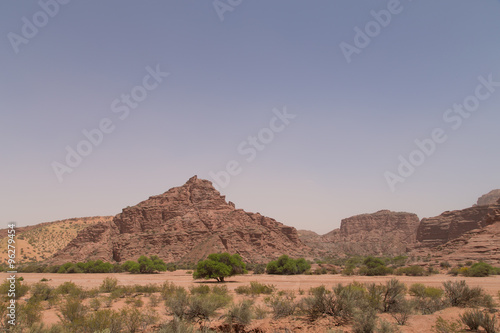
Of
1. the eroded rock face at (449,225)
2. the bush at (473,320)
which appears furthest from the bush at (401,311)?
the eroded rock face at (449,225)

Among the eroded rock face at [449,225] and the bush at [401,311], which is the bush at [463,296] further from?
the eroded rock face at [449,225]

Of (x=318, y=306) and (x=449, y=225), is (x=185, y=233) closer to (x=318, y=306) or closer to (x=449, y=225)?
(x=318, y=306)

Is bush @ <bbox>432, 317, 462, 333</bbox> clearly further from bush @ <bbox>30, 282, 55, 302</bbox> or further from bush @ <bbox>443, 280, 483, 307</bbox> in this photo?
bush @ <bbox>30, 282, 55, 302</bbox>

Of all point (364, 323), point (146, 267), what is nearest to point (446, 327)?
Result: point (364, 323)

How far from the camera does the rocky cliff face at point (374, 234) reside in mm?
127125

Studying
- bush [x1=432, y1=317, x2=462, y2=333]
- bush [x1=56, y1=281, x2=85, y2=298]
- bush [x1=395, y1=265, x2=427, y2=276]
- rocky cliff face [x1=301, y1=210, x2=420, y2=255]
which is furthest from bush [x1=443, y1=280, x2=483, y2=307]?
rocky cliff face [x1=301, y1=210, x2=420, y2=255]

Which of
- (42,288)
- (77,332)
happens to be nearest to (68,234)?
(42,288)

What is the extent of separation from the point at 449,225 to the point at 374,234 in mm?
62547

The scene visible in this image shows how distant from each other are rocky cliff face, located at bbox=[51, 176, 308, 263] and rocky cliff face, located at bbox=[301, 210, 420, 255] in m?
40.6

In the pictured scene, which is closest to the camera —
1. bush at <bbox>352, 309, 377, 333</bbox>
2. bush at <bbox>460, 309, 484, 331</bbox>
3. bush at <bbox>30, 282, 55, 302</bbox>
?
bush at <bbox>352, 309, 377, 333</bbox>

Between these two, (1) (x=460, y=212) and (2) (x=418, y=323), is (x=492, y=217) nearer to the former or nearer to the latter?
(1) (x=460, y=212)

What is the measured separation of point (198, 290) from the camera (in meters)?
23.4

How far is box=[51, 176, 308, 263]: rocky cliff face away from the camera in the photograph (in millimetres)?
81438

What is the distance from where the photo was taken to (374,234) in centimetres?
16062
